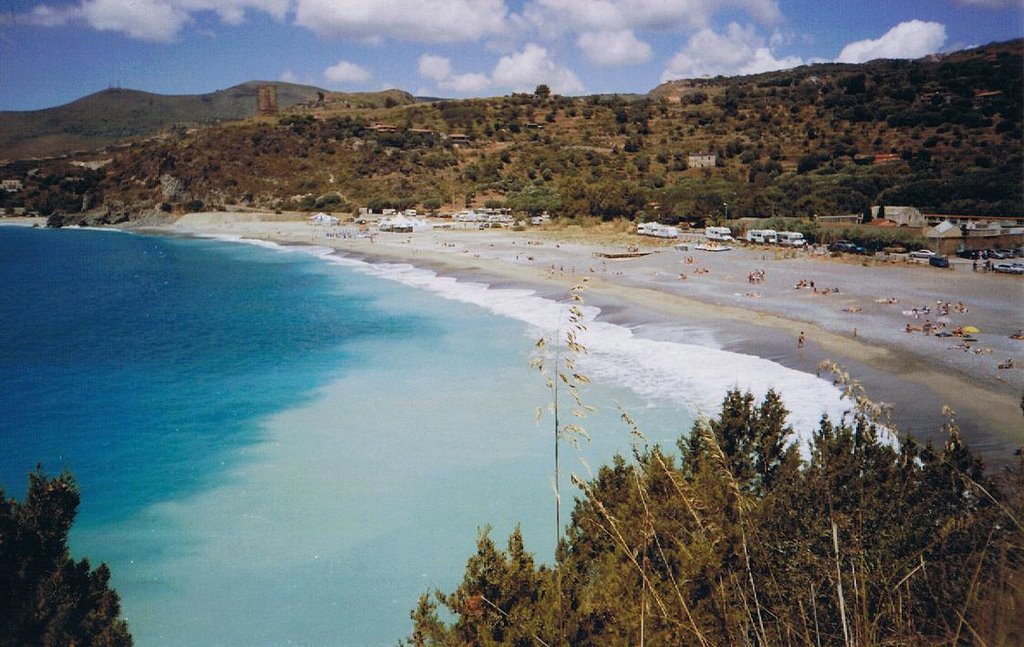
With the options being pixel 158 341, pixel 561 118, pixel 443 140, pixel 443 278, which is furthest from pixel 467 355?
pixel 561 118

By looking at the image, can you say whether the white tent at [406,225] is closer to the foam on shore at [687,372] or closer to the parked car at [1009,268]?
the foam on shore at [687,372]

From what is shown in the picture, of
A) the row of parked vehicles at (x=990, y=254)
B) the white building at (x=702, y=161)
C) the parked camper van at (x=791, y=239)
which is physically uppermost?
the white building at (x=702, y=161)

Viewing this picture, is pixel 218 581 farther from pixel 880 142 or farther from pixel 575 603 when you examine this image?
pixel 880 142

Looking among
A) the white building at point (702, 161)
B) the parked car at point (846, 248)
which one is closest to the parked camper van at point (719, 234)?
the parked car at point (846, 248)

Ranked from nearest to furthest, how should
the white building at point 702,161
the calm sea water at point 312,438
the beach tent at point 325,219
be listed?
1. the calm sea water at point 312,438
2. the white building at point 702,161
3. the beach tent at point 325,219

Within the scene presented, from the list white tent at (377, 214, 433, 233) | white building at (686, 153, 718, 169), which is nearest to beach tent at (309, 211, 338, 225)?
white tent at (377, 214, 433, 233)

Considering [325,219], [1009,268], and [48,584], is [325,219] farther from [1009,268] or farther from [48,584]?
[48,584]

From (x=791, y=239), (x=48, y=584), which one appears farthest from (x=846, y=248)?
(x=48, y=584)

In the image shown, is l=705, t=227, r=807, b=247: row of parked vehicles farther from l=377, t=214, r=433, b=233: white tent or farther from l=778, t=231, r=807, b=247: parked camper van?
l=377, t=214, r=433, b=233: white tent
